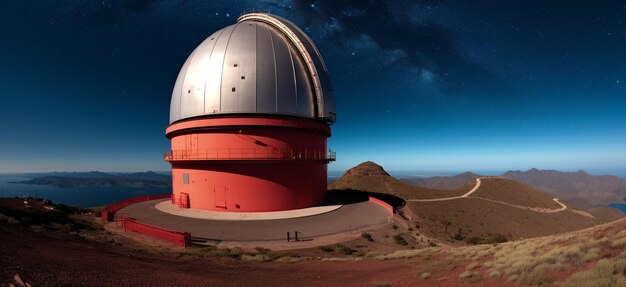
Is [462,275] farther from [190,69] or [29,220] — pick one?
[190,69]

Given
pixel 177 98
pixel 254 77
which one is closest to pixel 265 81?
pixel 254 77

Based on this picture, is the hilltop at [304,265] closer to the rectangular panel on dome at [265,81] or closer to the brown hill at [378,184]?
the rectangular panel on dome at [265,81]

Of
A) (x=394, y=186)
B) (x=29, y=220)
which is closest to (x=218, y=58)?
(x=29, y=220)

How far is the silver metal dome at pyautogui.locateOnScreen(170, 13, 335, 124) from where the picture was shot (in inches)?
723

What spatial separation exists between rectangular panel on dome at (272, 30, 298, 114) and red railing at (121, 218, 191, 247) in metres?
9.41

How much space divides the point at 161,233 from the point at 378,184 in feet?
99.9

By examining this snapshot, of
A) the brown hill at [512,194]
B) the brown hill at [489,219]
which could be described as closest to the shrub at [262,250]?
the brown hill at [489,219]

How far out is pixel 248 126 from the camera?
59.1 feet

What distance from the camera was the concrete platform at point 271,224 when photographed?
13.4 metres

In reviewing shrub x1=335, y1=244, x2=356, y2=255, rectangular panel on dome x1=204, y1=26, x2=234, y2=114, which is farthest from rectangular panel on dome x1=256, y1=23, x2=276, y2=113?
shrub x1=335, y1=244, x2=356, y2=255

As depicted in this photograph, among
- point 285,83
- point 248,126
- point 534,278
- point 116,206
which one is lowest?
point 116,206

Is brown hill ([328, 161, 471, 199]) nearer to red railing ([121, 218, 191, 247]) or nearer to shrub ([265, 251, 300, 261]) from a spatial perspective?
shrub ([265, 251, 300, 261])

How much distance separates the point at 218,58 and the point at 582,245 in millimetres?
19128

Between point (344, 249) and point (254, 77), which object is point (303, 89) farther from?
point (344, 249)
